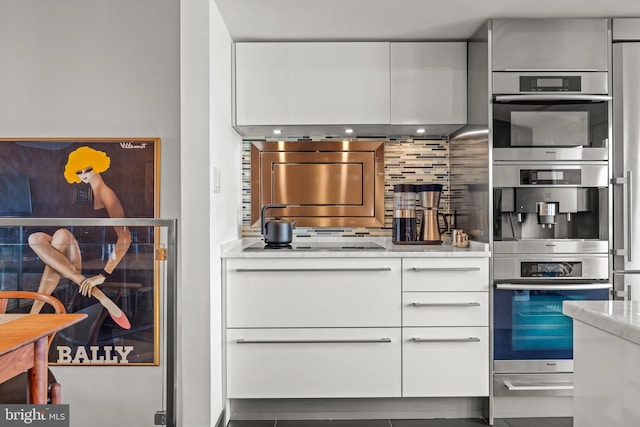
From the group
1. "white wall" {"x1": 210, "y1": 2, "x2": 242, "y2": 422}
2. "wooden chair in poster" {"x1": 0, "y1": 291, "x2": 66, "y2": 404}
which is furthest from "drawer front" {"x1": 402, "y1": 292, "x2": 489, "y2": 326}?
"wooden chair in poster" {"x1": 0, "y1": 291, "x2": 66, "y2": 404}

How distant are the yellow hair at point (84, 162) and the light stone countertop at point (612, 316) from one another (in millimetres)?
2685

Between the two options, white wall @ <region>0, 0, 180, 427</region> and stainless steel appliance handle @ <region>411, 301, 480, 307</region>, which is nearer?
stainless steel appliance handle @ <region>411, 301, 480, 307</region>

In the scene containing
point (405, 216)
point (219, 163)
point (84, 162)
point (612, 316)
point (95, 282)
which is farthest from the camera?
point (405, 216)

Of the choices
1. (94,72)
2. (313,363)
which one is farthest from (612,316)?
(94,72)

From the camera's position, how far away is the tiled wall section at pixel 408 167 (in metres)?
3.41

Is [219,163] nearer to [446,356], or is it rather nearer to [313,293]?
[313,293]

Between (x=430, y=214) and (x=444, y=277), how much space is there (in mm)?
597

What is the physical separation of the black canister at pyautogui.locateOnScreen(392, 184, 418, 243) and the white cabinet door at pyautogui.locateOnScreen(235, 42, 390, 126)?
0.61 meters

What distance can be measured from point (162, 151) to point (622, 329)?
8.64 feet

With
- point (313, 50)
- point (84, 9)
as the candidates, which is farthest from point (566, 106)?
point (84, 9)

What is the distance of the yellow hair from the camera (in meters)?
3.00

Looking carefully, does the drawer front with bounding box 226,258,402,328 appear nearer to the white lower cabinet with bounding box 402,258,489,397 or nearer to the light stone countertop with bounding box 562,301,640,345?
the white lower cabinet with bounding box 402,258,489,397

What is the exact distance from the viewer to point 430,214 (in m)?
3.19

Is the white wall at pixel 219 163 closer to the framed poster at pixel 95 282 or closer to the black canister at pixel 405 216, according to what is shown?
the framed poster at pixel 95 282
